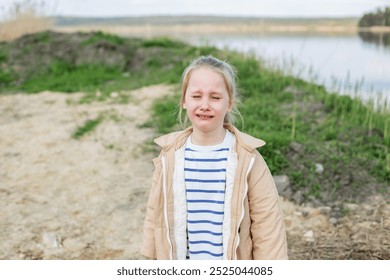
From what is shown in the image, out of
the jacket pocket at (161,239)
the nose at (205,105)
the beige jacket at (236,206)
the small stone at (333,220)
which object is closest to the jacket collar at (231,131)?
the beige jacket at (236,206)

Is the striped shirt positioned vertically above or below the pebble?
above

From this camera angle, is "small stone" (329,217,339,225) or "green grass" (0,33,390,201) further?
"green grass" (0,33,390,201)

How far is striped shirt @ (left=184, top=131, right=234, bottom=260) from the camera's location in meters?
2.03

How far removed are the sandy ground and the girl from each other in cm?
126

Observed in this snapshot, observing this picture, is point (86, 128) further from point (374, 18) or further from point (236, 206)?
point (374, 18)

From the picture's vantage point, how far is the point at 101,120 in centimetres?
609

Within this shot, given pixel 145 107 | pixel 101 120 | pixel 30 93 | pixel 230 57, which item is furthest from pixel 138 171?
pixel 230 57

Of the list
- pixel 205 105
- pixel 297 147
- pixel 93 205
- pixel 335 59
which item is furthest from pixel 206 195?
pixel 335 59

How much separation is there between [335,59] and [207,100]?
6306 mm

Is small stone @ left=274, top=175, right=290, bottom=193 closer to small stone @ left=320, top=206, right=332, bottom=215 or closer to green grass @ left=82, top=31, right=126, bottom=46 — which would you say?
small stone @ left=320, top=206, right=332, bottom=215

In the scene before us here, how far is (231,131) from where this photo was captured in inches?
84.2

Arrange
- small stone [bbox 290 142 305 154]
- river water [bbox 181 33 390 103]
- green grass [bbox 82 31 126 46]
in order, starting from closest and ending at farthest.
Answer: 1. small stone [bbox 290 142 305 154]
2. river water [bbox 181 33 390 103]
3. green grass [bbox 82 31 126 46]

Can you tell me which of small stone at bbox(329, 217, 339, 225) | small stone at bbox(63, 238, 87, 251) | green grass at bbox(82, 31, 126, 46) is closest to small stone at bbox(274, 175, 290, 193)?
small stone at bbox(329, 217, 339, 225)
